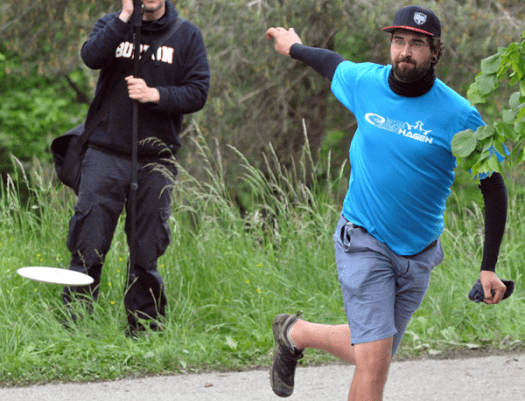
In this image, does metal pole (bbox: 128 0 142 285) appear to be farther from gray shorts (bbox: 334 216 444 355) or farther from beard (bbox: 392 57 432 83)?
beard (bbox: 392 57 432 83)

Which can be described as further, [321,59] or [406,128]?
[321,59]

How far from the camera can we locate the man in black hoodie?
4559mm

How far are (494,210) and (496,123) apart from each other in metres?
0.74

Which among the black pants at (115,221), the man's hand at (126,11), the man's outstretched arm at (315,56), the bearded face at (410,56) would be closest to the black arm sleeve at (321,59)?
the man's outstretched arm at (315,56)

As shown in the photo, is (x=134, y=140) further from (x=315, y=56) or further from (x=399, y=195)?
(x=399, y=195)

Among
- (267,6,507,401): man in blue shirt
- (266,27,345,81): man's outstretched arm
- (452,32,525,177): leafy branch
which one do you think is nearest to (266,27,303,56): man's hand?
(266,27,345,81): man's outstretched arm

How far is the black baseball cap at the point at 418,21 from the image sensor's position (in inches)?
121

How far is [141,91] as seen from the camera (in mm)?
4453

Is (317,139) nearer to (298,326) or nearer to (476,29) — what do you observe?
(476,29)

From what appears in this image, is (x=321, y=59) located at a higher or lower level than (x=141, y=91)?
higher

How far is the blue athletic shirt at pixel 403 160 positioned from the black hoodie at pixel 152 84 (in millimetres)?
1675

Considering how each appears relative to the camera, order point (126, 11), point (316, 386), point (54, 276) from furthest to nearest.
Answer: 1. point (126, 11)
2. point (316, 386)
3. point (54, 276)

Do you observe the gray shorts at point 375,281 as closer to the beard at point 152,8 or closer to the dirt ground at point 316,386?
the dirt ground at point 316,386

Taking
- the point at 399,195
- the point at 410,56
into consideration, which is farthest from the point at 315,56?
the point at 399,195
